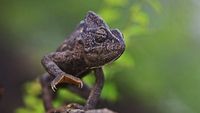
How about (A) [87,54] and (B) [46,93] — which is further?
Result: (B) [46,93]

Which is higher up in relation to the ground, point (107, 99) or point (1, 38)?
point (1, 38)

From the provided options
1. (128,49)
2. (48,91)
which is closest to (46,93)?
(48,91)

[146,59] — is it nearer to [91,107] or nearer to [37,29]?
[37,29]

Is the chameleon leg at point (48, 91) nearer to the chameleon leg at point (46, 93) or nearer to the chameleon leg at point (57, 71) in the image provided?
the chameleon leg at point (46, 93)

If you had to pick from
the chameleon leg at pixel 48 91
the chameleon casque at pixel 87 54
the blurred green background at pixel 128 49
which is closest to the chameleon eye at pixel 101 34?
the chameleon casque at pixel 87 54

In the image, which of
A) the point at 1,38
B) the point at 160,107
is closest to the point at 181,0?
the point at 160,107

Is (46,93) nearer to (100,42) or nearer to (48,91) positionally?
(48,91)
